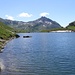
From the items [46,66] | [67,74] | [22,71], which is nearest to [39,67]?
[46,66]

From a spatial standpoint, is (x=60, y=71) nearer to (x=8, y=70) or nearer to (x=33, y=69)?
(x=33, y=69)

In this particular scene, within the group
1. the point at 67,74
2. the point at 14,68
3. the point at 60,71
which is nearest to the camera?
the point at 67,74

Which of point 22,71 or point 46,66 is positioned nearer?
point 22,71

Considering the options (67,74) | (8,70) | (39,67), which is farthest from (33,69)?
(67,74)

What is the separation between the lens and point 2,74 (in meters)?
46.2

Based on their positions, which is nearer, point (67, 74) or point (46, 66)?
point (67, 74)

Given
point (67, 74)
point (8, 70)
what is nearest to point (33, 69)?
point (8, 70)

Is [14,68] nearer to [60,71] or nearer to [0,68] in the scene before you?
[0,68]

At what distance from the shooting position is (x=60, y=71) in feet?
161

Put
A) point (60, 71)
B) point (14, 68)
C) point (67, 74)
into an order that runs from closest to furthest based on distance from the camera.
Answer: point (67, 74)
point (60, 71)
point (14, 68)

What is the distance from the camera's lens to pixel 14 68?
52812mm

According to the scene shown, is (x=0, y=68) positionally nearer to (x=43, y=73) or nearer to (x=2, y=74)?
(x=2, y=74)

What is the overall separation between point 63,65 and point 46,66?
15.4ft

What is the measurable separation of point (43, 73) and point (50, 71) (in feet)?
8.25
